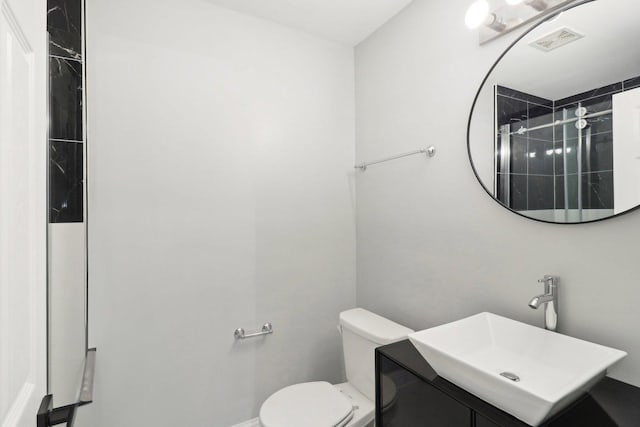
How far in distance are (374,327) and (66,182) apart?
4.99 feet

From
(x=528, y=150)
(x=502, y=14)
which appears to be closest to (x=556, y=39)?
(x=502, y=14)

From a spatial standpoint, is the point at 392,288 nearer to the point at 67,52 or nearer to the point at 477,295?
the point at 477,295

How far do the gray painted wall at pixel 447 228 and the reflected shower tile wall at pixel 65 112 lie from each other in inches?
59.7

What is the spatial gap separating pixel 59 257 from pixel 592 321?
184 cm

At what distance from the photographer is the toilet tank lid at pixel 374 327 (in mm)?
1569

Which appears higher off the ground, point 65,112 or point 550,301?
point 65,112

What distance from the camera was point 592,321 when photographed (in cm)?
108

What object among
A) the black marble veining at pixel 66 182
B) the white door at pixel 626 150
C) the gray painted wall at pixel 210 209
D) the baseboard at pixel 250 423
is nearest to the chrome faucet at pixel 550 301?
the white door at pixel 626 150

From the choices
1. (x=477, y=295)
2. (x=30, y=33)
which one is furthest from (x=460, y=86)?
(x=30, y=33)

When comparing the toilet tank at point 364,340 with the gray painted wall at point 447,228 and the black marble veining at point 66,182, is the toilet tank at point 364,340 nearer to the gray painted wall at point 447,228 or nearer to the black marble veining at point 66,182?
the gray painted wall at point 447,228

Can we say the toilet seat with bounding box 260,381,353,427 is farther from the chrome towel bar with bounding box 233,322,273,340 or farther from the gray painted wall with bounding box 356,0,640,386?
the gray painted wall with bounding box 356,0,640,386

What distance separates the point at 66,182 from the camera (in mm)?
1241

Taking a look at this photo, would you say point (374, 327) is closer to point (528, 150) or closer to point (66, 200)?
point (528, 150)

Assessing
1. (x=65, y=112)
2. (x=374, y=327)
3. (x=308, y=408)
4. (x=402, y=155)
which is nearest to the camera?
(x=65, y=112)
